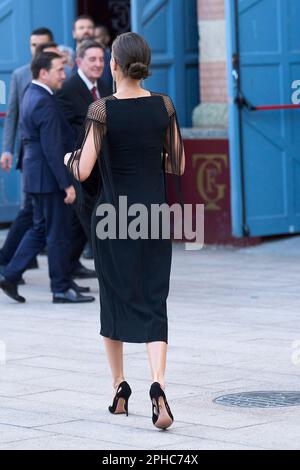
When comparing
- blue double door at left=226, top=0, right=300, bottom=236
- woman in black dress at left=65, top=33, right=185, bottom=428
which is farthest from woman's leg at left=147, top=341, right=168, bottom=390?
blue double door at left=226, top=0, right=300, bottom=236

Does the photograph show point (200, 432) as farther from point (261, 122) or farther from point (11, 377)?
point (261, 122)

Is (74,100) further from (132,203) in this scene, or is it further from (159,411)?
(159,411)

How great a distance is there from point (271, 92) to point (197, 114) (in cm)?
117

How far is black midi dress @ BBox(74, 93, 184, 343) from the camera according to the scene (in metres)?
6.57

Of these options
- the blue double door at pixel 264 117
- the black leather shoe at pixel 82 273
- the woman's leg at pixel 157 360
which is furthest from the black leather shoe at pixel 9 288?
the woman's leg at pixel 157 360

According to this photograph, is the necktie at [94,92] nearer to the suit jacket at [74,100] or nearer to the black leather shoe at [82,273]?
the suit jacket at [74,100]

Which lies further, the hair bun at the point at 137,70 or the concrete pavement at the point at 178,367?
the hair bun at the point at 137,70

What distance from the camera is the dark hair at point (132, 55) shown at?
656cm

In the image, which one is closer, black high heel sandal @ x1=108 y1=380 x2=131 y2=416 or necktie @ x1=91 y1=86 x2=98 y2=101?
black high heel sandal @ x1=108 y1=380 x2=131 y2=416

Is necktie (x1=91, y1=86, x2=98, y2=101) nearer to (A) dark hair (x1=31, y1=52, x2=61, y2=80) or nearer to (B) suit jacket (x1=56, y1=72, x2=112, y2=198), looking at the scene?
(B) suit jacket (x1=56, y1=72, x2=112, y2=198)

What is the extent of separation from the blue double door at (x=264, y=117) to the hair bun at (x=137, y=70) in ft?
21.2

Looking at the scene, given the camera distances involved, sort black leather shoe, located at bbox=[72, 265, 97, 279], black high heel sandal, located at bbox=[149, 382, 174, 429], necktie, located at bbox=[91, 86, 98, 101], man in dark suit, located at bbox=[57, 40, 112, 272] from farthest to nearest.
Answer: black leather shoe, located at bbox=[72, 265, 97, 279], necktie, located at bbox=[91, 86, 98, 101], man in dark suit, located at bbox=[57, 40, 112, 272], black high heel sandal, located at bbox=[149, 382, 174, 429]

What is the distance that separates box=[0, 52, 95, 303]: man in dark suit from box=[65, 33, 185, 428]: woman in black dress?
3747 mm

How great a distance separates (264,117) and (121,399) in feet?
22.6
